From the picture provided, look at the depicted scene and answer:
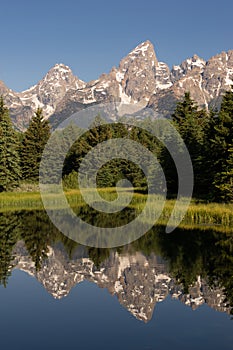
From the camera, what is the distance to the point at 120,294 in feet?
55.4

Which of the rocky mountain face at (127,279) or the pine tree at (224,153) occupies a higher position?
the pine tree at (224,153)

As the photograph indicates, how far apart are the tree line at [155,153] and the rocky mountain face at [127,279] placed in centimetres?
1595

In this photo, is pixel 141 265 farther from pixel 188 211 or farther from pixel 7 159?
pixel 7 159

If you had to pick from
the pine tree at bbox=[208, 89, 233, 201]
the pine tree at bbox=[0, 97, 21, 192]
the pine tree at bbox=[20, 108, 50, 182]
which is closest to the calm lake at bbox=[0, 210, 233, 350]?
the pine tree at bbox=[208, 89, 233, 201]

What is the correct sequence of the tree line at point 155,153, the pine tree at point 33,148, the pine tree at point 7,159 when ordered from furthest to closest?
1. the pine tree at point 33,148
2. the pine tree at point 7,159
3. the tree line at point 155,153

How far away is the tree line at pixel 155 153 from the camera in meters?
37.5

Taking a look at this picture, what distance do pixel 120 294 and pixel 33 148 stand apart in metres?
62.0

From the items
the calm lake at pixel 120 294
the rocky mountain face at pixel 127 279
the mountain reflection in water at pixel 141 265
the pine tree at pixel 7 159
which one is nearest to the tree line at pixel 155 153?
the pine tree at pixel 7 159

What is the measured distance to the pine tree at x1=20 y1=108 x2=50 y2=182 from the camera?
244 feet

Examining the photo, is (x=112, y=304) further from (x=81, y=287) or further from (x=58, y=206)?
(x=58, y=206)

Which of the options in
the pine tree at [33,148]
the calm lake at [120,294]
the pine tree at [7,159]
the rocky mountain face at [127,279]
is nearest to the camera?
the calm lake at [120,294]

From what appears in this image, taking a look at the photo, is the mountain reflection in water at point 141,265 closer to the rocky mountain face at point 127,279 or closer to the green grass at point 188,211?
the rocky mountain face at point 127,279

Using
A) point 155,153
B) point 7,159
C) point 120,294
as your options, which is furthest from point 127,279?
point 155,153

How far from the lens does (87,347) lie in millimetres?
11914
